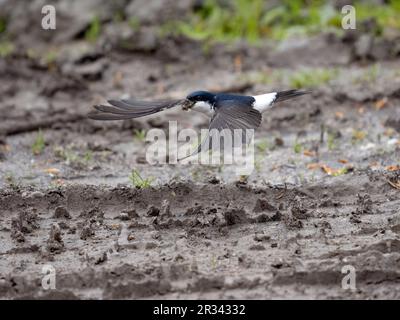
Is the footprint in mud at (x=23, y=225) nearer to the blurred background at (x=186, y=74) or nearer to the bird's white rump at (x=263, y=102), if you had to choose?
the blurred background at (x=186, y=74)

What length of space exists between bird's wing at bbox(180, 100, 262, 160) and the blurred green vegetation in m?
3.80

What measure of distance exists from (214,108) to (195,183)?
58 centimetres

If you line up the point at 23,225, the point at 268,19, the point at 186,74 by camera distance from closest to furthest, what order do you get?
the point at 23,225
the point at 186,74
the point at 268,19

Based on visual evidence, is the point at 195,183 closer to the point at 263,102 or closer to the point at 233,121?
the point at 233,121

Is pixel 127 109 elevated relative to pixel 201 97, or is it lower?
lower

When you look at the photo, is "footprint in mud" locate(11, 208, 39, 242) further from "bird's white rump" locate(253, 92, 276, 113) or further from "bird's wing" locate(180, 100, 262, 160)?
"bird's white rump" locate(253, 92, 276, 113)

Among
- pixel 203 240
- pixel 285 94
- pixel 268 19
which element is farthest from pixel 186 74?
pixel 203 240

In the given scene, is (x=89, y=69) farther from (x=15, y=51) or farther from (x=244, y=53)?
(x=244, y=53)

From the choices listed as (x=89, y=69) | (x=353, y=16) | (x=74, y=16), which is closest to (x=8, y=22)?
(x=74, y=16)

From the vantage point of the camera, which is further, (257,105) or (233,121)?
(257,105)

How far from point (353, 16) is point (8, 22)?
406 centimetres

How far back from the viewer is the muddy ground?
4270 mm

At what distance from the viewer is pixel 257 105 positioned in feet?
20.1

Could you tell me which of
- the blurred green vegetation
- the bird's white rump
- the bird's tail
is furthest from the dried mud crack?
the blurred green vegetation
